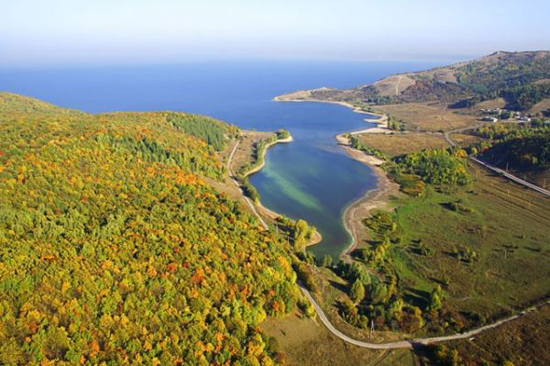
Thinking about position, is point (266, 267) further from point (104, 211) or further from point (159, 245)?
point (104, 211)

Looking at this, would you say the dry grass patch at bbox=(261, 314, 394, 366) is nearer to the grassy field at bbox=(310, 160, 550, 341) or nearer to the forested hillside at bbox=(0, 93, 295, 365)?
the forested hillside at bbox=(0, 93, 295, 365)

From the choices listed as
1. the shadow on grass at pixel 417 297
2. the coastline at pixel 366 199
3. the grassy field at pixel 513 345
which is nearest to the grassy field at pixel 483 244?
the shadow on grass at pixel 417 297

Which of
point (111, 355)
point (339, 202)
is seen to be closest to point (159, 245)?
point (111, 355)

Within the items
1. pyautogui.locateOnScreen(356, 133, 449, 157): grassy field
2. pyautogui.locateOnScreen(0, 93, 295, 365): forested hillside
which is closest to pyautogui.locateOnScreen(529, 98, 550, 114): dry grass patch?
pyautogui.locateOnScreen(356, 133, 449, 157): grassy field

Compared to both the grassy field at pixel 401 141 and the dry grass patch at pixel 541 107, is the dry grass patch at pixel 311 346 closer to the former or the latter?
the grassy field at pixel 401 141

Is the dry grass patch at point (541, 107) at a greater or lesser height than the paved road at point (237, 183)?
greater

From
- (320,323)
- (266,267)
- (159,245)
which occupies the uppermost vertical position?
(159,245)

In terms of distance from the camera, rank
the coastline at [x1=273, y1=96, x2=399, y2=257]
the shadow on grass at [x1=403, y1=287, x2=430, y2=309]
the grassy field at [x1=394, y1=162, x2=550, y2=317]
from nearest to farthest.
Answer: the shadow on grass at [x1=403, y1=287, x2=430, y2=309], the grassy field at [x1=394, y1=162, x2=550, y2=317], the coastline at [x1=273, y1=96, x2=399, y2=257]

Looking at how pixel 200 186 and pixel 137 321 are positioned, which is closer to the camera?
pixel 137 321
